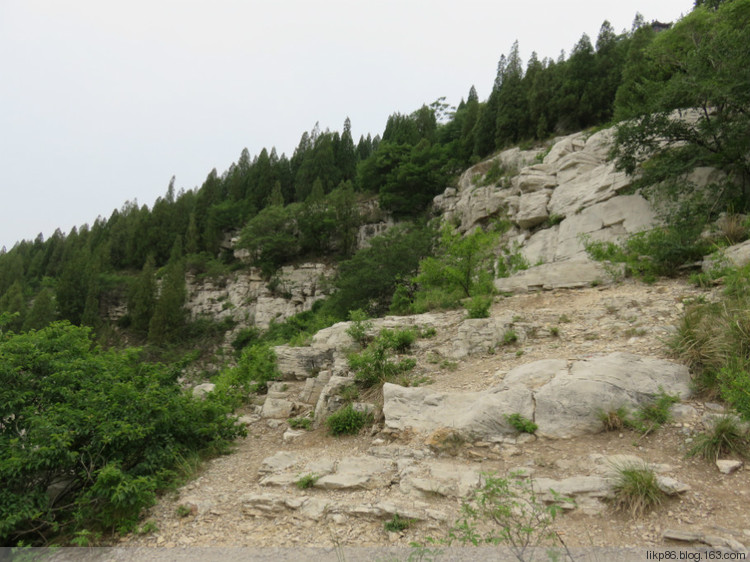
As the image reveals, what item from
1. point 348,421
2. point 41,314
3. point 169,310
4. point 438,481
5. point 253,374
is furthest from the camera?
point 41,314

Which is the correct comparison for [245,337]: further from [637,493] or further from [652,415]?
[637,493]

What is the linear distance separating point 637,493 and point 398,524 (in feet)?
6.81

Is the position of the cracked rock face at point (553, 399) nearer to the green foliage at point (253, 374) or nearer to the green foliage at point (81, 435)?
the green foliage at point (81, 435)

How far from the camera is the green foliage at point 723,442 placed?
3.70 metres

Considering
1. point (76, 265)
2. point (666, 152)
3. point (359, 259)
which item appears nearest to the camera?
Result: point (666, 152)

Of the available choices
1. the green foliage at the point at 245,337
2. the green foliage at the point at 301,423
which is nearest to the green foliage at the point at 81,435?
the green foliage at the point at 301,423

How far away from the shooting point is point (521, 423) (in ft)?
15.7

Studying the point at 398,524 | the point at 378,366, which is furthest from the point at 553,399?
the point at 378,366

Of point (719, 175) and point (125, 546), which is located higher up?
point (719, 175)

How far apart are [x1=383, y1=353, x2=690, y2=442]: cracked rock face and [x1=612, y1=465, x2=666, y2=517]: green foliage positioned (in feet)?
3.68

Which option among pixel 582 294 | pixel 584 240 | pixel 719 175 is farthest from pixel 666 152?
pixel 582 294

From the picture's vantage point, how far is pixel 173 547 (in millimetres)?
3723

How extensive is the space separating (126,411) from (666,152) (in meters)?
15.8

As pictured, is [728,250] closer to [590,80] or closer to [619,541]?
[619,541]
